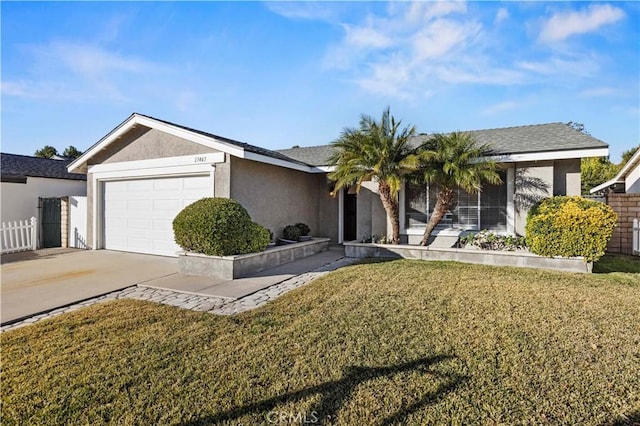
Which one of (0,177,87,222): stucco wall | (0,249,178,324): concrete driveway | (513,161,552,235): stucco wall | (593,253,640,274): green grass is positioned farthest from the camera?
(0,177,87,222): stucco wall

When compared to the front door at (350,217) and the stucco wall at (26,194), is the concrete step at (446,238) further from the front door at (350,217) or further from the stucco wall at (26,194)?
the stucco wall at (26,194)

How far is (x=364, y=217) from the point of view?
12.5m

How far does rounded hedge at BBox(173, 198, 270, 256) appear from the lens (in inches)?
309

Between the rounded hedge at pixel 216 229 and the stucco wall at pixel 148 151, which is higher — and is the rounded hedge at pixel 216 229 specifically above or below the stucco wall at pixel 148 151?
below

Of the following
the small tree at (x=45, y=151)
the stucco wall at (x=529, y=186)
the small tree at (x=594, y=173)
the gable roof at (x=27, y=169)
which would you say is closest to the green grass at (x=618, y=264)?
the stucco wall at (x=529, y=186)

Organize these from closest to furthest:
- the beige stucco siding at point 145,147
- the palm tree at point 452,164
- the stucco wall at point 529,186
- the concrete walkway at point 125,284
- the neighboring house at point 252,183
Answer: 1. the concrete walkway at point 125,284
2. the palm tree at point 452,164
3. the neighboring house at point 252,183
4. the stucco wall at point 529,186
5. the beige stucco siding at point 145,147

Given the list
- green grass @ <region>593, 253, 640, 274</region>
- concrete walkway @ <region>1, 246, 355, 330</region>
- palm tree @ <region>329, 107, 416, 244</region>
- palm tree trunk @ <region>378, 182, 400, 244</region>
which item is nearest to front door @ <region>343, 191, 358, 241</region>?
palm tree trunk @ <region>378, 182, 400, 244</region>

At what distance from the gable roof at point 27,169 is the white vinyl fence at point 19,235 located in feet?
6.24

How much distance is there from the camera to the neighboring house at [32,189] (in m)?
13.1

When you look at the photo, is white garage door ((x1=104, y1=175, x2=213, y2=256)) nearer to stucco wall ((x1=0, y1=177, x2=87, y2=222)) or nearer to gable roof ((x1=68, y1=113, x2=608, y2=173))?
gable roof ((x1=68, y1=113, x2=608, y2=173))

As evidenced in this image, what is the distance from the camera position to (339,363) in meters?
3.62

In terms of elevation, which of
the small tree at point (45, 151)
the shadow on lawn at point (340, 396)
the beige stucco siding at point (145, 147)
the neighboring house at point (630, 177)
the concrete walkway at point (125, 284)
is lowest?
the shadow on lawn at point (340, 396)

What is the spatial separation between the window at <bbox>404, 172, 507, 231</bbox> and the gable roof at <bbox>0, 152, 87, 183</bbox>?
15667mm

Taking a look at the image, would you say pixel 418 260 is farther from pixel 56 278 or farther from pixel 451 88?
pixel 56 278
